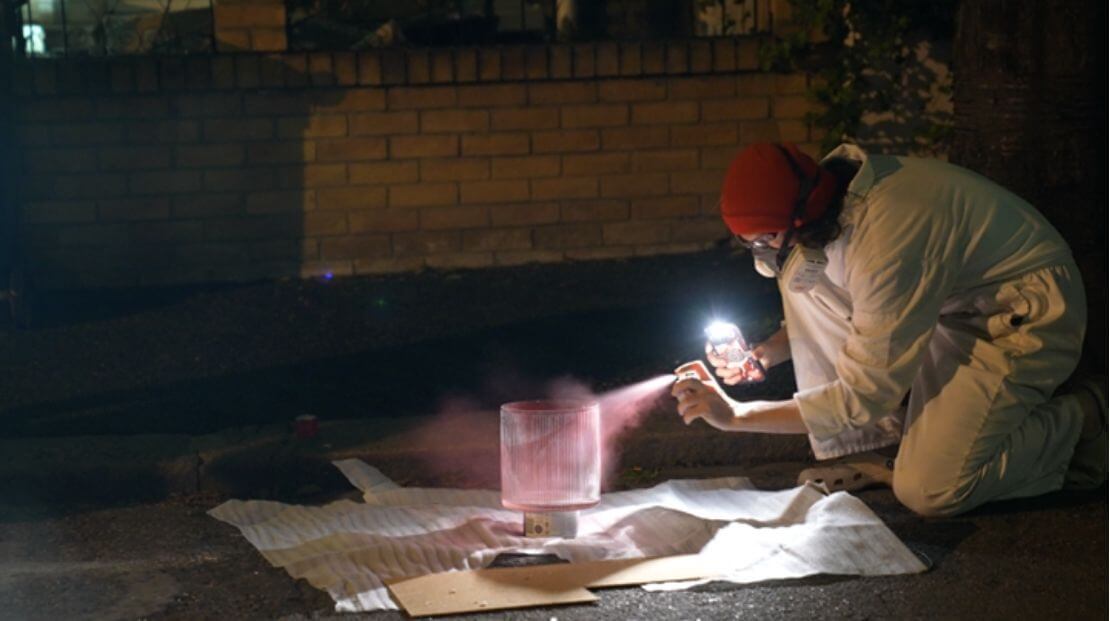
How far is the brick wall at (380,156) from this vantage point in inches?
348

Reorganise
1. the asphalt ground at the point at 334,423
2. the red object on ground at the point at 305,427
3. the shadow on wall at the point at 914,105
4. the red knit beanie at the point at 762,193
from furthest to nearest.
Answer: the shadow on wall at the point at 914,105
the red object on ground at the point at 305,427
the red knit beanie at the point at 762,193
the asphalt ground at the point at 334,423

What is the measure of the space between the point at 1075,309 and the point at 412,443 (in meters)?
2.49

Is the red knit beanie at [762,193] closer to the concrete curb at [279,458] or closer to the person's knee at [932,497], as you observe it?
the person's knee at [932,497]

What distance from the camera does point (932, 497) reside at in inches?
207

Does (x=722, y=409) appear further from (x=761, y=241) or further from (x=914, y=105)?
(x=914, y=105)

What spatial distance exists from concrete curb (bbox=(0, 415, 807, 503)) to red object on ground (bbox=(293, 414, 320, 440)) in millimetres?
26

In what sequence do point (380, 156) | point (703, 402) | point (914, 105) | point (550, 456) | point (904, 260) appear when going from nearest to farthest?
point (904, 260)
point (703, 402)
point (550, 456)
point (380, 156)
point (914, 105)

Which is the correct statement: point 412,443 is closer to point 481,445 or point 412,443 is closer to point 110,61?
point 481,445

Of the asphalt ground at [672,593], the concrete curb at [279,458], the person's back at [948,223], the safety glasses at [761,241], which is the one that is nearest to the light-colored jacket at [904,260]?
the person's back at [948,223]

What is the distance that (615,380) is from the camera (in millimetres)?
6949

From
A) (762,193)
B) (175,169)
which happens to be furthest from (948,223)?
(175,169)

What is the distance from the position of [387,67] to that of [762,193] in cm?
453

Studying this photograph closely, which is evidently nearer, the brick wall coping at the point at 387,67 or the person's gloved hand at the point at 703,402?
the person's gloved hand at the point at 703,402

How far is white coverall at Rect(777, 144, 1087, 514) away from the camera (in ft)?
16.1
